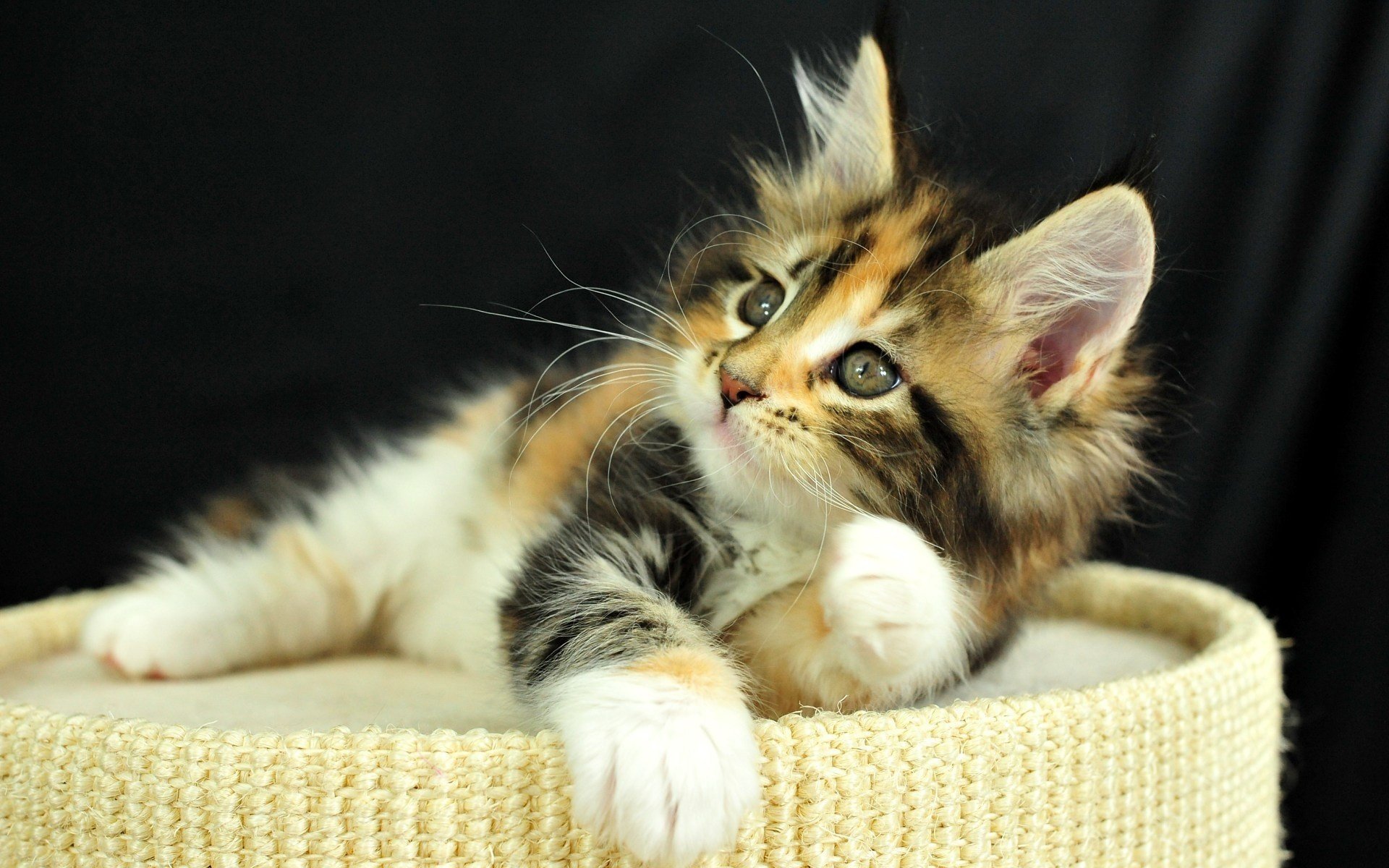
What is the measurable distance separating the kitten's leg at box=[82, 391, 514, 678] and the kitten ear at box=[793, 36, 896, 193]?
0.83 metres

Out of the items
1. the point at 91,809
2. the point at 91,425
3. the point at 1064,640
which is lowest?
the point at 1064,640

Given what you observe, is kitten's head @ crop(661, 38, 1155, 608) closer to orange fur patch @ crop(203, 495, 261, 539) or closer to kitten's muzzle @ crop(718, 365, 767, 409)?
kitten's muzzle @ crop(718, 365, 767, 409)

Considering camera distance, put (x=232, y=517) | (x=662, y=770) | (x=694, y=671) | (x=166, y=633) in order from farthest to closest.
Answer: (x=232, y=517), (x=166, y=633), (x=694, y=671), (x=662, y=770)

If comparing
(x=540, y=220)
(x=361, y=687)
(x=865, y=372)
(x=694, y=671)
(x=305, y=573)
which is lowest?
(x=361, y=687)

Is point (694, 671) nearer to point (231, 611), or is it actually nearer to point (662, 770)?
point (662, 770)

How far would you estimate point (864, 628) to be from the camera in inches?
40.5

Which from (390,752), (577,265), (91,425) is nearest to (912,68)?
(577,265)

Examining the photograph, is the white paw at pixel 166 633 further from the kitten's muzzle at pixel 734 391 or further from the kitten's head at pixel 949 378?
the kitten's muzzle at pixel 734 391

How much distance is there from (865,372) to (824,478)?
14 cm

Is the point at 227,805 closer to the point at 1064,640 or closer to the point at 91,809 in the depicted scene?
the point at 91,809

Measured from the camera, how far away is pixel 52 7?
2.17 m

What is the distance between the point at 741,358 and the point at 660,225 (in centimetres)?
110

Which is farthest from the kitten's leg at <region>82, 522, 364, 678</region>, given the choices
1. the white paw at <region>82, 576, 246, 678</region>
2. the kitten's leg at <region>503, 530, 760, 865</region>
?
the kitten's leg at <region>503, 530, 760, 865</region>

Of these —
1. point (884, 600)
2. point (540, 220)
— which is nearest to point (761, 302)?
point (884, 600)
